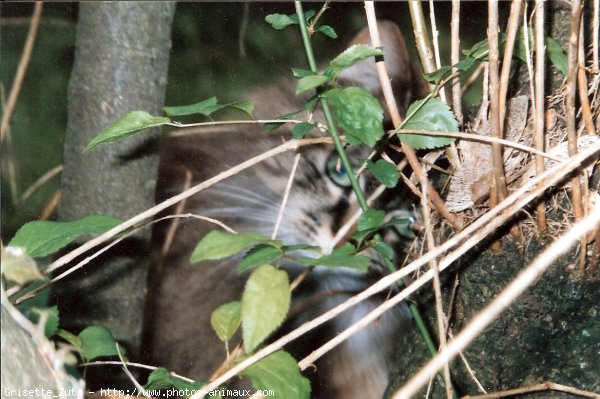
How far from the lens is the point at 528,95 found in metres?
0.56

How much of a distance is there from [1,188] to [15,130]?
0.12 metres

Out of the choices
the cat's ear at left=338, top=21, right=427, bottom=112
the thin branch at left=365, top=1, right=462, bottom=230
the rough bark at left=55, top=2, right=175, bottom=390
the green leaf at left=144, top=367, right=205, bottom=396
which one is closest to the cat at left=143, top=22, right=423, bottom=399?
the cat's ear at left=338, top=21, right=427, bottom=112

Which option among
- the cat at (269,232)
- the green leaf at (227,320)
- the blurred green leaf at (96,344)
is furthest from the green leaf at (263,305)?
the cat at (269,232)

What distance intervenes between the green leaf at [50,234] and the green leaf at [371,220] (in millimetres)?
205

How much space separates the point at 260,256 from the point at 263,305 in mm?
43

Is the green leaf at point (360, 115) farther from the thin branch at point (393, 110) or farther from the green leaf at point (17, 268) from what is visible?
the green leaf at point (17, 268)

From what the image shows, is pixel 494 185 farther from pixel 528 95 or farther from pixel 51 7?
pixel 51 7

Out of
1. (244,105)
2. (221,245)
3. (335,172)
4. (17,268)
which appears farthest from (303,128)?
(335,172)

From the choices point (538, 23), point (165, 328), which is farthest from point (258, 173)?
point (538, 23)

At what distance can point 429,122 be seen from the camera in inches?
17.9

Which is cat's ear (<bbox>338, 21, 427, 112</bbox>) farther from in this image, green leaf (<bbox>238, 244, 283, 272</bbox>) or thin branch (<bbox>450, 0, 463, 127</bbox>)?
green leaf (<bbox>238, 244, 283, 272</bbox>)

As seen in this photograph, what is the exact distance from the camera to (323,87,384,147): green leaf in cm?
38

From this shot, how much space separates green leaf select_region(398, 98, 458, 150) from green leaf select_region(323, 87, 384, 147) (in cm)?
8

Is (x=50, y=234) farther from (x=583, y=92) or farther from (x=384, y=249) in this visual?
(x=583, y=92)
